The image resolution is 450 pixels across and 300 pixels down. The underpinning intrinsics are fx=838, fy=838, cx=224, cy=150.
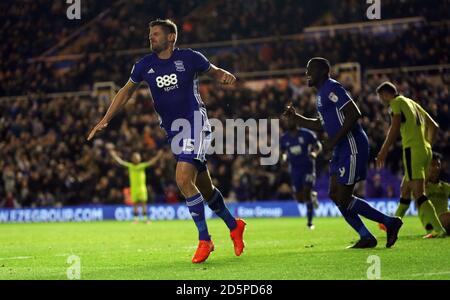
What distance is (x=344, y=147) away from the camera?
35.2 feet

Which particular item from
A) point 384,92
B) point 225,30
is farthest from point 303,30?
point 384,92

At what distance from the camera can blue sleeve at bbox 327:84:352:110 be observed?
421 inches

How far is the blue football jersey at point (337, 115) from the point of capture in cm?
1071

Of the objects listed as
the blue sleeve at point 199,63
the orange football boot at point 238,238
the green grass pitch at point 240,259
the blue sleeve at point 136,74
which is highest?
the blue sleeve at point 199,63

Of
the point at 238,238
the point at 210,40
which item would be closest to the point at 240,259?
the point at 238,238

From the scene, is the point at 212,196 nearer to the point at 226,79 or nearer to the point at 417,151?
the point at 226,79

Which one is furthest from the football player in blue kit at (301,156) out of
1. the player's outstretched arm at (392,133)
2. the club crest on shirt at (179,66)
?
Result: the club crest on shirt at (179,66)

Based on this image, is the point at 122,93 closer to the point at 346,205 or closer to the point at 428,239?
the point at 346,205

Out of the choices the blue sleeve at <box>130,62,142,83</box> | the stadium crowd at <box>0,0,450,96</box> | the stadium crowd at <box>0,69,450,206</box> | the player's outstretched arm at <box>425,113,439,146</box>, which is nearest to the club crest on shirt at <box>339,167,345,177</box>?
the player's outstretched arm at <box>425,113,439,146</box>

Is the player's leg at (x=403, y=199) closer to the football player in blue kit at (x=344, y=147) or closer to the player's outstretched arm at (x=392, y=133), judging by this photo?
the player's outstretched arm at (x=392, y=133)

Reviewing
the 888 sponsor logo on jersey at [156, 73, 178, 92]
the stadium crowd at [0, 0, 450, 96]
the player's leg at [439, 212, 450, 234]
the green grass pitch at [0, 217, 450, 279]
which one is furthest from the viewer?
the stadium crowd at [0, 0, 450, 96]

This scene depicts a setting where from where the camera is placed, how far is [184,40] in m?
34.2

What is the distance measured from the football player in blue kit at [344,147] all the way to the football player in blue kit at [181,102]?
4.02 ft

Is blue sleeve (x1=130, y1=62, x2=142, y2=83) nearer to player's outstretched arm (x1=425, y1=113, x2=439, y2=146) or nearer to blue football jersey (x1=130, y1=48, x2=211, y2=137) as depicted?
blue football jersey (x1=130, y1=48, x2=211, y2=137)
